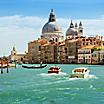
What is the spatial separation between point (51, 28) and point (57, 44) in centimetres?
1339

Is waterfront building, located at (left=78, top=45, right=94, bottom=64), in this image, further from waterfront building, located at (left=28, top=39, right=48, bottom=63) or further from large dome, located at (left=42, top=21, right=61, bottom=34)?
large dome, located at (left=42, top=21, right=61, bottom=34)

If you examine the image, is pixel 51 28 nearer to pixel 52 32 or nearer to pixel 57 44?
pixel 52 32

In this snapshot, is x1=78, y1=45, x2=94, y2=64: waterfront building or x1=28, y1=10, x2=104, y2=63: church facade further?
x1=28, y1=10, x2=104, y2=63: church facade

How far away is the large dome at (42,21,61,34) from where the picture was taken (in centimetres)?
9925

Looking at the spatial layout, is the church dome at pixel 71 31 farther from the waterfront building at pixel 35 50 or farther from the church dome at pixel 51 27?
the waterfront building at pixel 35 50

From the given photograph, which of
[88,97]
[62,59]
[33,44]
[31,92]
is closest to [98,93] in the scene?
[88,97]

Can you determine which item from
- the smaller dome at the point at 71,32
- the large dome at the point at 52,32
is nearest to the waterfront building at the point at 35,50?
the large dome at the point at 52,32

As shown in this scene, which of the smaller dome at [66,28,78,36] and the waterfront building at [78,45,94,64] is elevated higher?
Result: the smaller dome at [66,28,78,36]

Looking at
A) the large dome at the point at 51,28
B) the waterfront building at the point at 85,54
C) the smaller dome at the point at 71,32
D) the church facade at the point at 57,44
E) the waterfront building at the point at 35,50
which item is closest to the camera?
the waterfront building at the point at 85,54

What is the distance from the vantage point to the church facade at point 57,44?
78.9 metres

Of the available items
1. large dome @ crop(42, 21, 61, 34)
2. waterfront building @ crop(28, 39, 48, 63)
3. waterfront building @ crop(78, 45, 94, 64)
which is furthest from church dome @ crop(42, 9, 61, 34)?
waterfront building @ crop(78, 45, 94, 64)

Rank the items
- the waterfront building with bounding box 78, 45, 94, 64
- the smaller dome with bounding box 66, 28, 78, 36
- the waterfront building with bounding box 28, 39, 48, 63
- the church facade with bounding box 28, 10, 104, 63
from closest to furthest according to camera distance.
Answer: the waterfront building with bounding box 78, 45, 94, 64 → the church facade with bounding box 28, 10, 104, 63 → the waterfront building with bounding box 28, 39, 48, 63 → the smaller dome with bounding box 66, 28, 78, 36

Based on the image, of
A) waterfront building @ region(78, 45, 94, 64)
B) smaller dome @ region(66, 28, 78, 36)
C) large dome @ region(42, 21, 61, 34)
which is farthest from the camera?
smaller dome @ region(66, 28, 78, 36)

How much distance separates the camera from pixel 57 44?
284 feet
